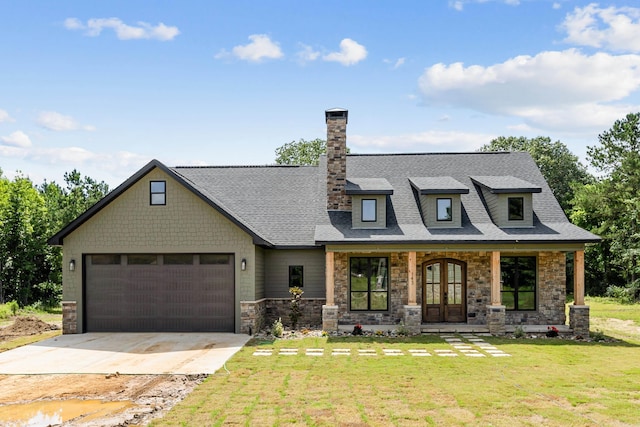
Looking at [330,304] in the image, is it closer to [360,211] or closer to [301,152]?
[360,211]

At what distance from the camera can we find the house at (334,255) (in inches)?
672

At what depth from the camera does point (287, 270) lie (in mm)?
19141

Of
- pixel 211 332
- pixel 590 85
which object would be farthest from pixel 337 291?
pixel 590 85

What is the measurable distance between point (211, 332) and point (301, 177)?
791cm

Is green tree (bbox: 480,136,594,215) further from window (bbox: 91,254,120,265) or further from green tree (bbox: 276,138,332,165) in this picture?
window (bbox: 91,254,120,265)

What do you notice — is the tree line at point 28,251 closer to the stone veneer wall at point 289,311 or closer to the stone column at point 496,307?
the stone veneer wall at point 289,311

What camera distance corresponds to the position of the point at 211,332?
17203 millimetres

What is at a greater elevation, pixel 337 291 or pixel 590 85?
pixel 590 85

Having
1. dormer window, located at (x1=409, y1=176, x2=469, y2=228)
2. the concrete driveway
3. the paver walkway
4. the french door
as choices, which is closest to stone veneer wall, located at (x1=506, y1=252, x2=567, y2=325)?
the french door

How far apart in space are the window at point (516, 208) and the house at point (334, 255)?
34 millimetres

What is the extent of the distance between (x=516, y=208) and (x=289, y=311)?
336 inches

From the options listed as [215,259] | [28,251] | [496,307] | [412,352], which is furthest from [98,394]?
[28,251]

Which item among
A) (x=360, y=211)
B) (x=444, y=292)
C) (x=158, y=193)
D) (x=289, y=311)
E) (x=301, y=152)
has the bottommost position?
(x=289, y=311)

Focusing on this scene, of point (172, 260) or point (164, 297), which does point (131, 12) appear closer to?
point (172, 260)
